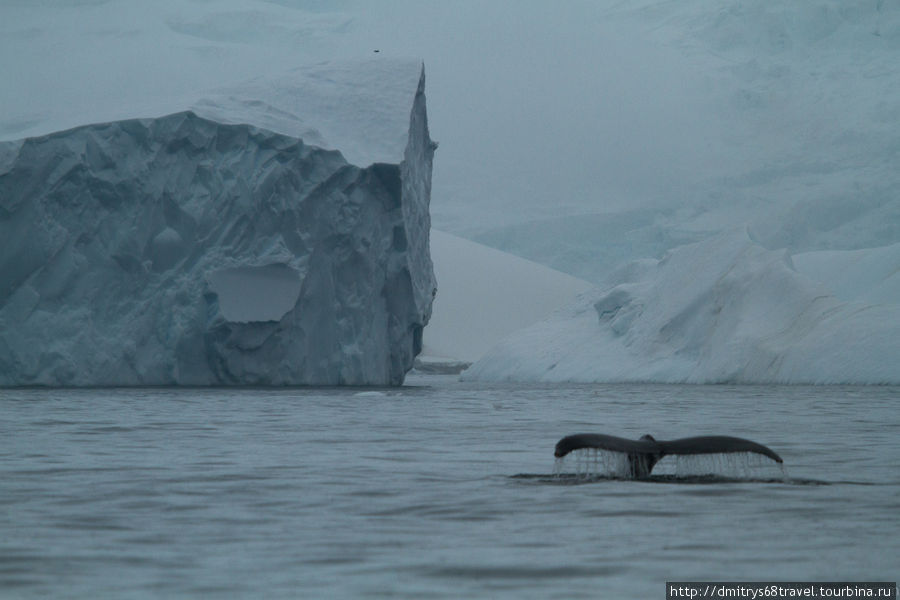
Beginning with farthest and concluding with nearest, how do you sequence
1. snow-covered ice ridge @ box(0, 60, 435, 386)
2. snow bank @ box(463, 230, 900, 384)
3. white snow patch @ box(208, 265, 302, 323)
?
snow bank @ box(463, 230, 900, 384)
white snow patch @ box(208, 265, 302, 323)
snow-covered ice ridge @ box(0, 60, 435, 386)

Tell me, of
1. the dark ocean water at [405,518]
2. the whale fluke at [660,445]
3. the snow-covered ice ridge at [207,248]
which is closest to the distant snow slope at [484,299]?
the snow-covered ice ridge at [207,248]

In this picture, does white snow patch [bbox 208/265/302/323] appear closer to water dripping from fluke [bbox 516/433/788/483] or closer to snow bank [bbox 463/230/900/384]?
snow bank [bbox 463/230/900/384]

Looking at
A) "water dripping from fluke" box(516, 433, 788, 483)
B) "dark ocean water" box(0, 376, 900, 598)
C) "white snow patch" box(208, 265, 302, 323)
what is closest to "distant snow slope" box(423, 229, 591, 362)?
"white snow patch" box(208, 265, 302, 323)

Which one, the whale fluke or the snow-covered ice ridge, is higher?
the snow-covered ice ridge

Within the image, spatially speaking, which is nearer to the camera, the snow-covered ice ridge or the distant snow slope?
the snow-covered ice ridge

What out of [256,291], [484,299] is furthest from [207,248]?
[484,299]

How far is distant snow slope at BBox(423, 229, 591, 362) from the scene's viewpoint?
6862 centimetres

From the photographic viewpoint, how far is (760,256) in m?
36.6

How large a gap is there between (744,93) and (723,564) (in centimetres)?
8049

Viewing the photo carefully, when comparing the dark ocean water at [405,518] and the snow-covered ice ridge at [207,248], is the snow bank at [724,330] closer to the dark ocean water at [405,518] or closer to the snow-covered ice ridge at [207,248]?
the snow-covered ice ridge at [207,248]

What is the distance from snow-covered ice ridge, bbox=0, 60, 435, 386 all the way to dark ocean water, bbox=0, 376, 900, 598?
1242cm

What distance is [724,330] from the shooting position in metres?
35.5

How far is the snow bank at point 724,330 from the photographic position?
103 feet

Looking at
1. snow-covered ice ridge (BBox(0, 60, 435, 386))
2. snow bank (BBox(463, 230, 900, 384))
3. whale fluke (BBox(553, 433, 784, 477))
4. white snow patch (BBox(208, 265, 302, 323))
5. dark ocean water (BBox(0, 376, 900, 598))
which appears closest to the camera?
dark ocean water (BBox(0, 376, 900, 598))
